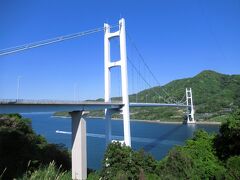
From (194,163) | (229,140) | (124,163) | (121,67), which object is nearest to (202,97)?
(121,67)

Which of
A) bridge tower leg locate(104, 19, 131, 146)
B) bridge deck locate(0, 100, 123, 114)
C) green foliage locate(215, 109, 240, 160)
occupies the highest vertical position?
bridge tower leg locate(104, 19, 131, 146)

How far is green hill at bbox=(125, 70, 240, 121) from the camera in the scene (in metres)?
79.2

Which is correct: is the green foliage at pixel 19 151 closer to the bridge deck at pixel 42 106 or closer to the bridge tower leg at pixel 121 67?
the bridge deck at pixel 42 106

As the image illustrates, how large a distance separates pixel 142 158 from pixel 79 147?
3.67 meters

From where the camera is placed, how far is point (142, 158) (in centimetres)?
1402

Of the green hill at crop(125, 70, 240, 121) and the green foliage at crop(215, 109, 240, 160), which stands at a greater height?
the green hill at crop(125, 70, 240, 121)

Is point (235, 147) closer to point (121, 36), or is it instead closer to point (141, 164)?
point (141, 164)

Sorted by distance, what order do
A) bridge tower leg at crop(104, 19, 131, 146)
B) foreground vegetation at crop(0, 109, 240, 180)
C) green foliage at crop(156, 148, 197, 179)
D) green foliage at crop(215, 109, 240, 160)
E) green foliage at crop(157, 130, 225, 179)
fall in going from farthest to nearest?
bridge tower leg at crop(104, 19, 131, 146) < green foliage at crop(215, 109, 240, 160) < green foliage at crop(157, 130, 225, 179) < green foliage at crop(156, 148, 197, 179) < foreground vegetation at crop(0, 109, 240, 180)

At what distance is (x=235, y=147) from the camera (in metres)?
17.0

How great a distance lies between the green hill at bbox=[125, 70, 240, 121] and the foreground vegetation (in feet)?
→ 151

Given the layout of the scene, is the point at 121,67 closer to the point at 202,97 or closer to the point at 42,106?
the point at 42,106

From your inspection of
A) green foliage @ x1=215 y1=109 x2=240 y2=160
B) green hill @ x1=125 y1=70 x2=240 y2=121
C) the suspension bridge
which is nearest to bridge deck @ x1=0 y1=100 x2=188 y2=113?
the suspension bridge

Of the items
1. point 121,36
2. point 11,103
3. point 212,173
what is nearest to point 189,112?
point 121,36

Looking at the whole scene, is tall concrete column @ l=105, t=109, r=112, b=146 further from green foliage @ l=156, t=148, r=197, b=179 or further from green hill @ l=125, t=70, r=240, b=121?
green hill @ l=125, t=70, r=240, b=121
